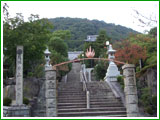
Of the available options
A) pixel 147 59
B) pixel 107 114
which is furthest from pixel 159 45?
pixel 147 59

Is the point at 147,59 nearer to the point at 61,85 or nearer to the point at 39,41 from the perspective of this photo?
the point at 61,85

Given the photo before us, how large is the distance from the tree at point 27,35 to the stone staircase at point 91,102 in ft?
10.4

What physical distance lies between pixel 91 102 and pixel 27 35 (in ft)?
19.5

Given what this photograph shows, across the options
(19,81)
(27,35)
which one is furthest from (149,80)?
(27,35)

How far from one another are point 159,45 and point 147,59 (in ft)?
37.0

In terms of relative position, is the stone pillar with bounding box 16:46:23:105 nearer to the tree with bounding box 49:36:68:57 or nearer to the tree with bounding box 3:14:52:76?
the tree with bounding box 3:14:52:76

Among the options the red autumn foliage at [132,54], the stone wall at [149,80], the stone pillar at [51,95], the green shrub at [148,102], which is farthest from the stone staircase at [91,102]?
the red autumn foliage at [132,54]

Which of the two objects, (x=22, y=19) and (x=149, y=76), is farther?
(x=22, y=19)

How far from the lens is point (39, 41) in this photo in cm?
1426

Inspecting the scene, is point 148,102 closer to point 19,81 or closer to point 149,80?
point 149,80

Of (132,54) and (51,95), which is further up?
(132,54)

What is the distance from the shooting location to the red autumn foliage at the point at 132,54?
17355 mm

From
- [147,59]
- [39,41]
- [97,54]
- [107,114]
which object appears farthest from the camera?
[97,54]

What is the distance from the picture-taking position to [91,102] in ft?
39.3
